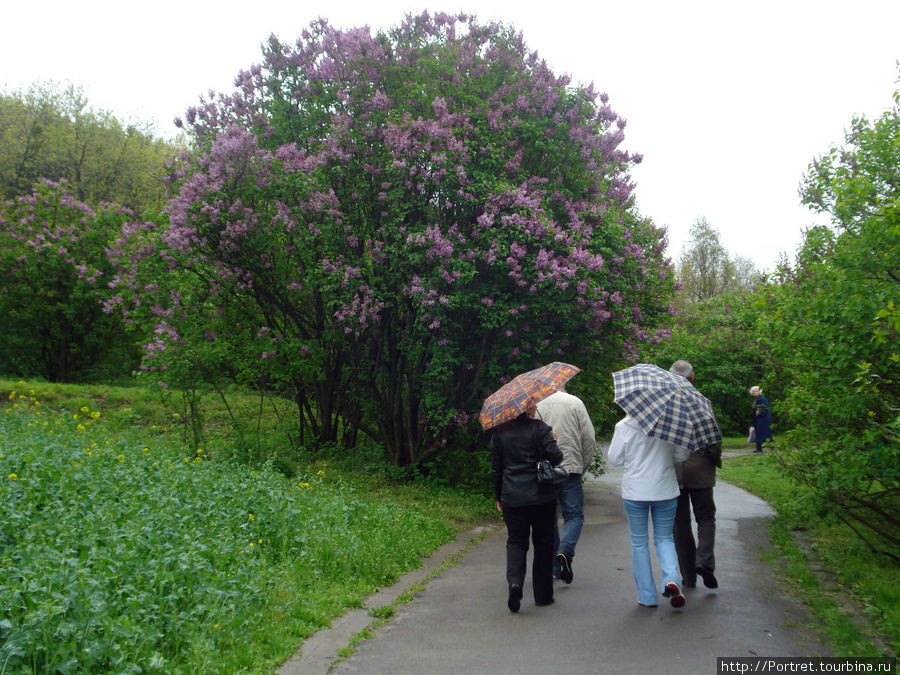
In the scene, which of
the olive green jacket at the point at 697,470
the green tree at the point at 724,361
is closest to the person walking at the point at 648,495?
the olive green jacket at the point at 697,470

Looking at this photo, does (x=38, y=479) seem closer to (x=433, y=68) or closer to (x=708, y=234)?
(x=433, y=68)

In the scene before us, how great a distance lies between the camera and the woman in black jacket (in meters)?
5.80

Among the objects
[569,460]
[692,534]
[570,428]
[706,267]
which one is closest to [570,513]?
[569,460]

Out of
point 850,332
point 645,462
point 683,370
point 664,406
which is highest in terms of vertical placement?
point 850,332

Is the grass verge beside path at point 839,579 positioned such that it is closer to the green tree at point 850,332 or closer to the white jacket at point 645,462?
the green tree at point 850,332

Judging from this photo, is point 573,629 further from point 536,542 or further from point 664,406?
point 664,406

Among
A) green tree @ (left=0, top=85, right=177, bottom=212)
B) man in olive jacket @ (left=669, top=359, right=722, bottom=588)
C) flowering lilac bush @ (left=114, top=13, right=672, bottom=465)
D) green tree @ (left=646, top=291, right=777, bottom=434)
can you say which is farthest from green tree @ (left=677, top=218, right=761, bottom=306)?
man in olive jacket @ (left=669, top=359, right=722, bottom=588)

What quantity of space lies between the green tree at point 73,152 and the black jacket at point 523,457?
1051 inches

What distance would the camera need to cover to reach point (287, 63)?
1349 cm

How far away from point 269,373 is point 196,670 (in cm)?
952

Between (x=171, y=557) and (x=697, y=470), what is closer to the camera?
(x=171, y=557)

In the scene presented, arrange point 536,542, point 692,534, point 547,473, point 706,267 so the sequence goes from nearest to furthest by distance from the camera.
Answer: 1. point 547,473
2. point 536,542
3. point 692,534
4. point 706,267

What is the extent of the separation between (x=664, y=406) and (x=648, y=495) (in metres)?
0.73

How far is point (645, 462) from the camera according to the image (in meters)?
5.84
